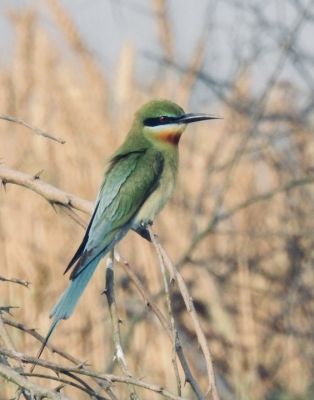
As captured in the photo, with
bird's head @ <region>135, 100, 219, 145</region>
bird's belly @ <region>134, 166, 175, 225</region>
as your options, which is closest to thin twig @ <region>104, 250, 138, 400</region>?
bird's belly @ <region>134, 166, 175, 225</region>

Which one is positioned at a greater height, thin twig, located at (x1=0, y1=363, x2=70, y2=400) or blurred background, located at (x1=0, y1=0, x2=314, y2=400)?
blurred background, located at (x1=0, y1=0, x2=314, y2=400)

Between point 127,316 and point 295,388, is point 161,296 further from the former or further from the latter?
point 295,388

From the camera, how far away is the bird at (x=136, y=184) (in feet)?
7.42

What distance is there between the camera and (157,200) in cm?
274

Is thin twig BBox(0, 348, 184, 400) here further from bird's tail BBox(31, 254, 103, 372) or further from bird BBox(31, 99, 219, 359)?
bird BBox(31, 99, 219, 359)

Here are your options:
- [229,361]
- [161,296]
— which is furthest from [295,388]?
[161,296]

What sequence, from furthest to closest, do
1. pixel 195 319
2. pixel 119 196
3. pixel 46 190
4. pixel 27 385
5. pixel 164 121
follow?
pixel 164 121 → pixel 119 196 → pixel 46 190 → pixel 195 319 → pixel 27 385

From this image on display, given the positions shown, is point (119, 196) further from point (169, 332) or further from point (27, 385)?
point (27, 385)

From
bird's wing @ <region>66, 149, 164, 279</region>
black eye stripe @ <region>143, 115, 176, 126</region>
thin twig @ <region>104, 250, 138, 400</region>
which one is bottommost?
thin twig @ <region>104, 250, 138, 400</region>

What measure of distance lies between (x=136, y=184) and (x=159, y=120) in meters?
0.32

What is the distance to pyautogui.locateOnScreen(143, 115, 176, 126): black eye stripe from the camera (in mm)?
2934

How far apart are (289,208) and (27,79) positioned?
57.4 inches

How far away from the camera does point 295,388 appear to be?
5496 mm

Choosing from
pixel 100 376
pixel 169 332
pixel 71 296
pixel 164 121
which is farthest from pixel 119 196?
pixel 100 376
